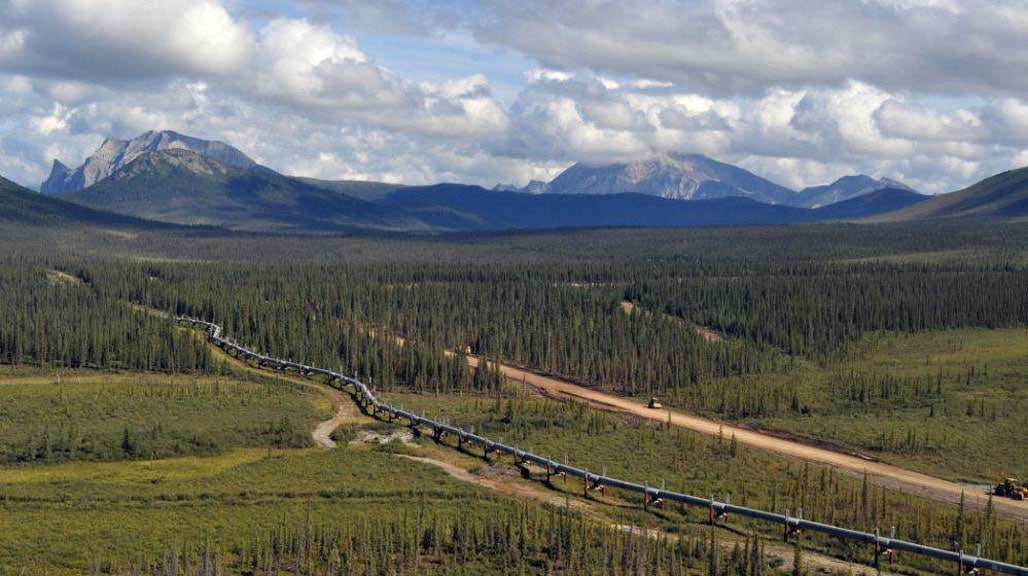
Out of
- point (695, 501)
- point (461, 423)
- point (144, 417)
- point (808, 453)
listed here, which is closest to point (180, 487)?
Answer: point (144, 417)

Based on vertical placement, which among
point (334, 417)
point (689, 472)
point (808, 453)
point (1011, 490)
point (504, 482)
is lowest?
point (808, 453)

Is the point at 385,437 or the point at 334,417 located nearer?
the point at 385,437

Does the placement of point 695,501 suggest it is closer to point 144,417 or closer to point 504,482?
point 504,482

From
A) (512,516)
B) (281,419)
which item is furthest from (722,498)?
(281,419)

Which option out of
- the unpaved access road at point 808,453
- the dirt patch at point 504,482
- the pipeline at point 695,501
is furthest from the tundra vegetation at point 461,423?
the unpaved access road at point 808,453

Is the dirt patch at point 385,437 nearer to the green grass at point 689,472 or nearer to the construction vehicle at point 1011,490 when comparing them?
the green grass at point 689,472

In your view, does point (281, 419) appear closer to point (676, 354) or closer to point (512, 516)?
point (512, 516)

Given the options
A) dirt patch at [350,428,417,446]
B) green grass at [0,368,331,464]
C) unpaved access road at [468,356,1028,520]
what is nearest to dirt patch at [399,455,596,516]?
dirt patch at [350,428,417,446]
